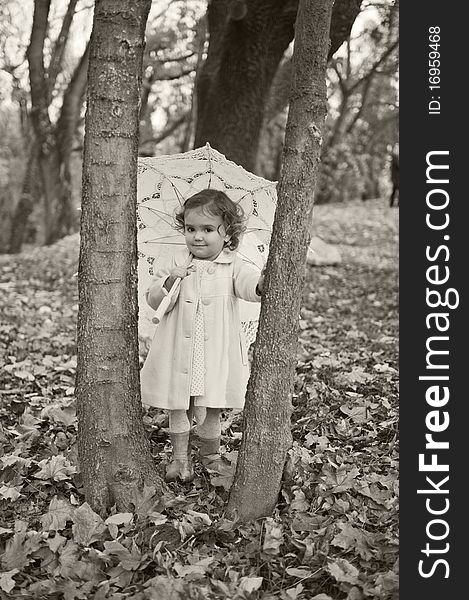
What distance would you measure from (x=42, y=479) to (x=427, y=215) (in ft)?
7.10

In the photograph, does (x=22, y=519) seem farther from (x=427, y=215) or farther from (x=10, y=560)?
(x=427, y=215)

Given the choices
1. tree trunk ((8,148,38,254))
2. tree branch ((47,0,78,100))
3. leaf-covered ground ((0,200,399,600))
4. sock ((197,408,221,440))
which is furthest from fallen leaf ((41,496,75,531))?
tree trunk ((8,148,38,254))

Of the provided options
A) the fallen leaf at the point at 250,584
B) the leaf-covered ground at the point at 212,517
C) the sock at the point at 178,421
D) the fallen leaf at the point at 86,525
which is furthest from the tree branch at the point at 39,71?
the fallen leaf at the point at 250,584

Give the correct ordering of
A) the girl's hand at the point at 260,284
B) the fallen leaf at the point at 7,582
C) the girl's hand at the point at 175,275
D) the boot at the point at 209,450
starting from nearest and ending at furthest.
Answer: the fallen leaf at the point at 7,582 < the girl's hand at the point at 260,284 < the girl's hand at the point at 175,275 < the boot at the point at 209,450

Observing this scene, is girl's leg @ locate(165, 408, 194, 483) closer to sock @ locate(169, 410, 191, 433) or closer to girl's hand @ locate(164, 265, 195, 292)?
sock @ locate(169, 410, 191, 433)

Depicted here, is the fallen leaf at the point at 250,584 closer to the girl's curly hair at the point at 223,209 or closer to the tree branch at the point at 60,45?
the girl's curly hair at the point at 223,209

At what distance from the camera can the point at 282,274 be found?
3000mm

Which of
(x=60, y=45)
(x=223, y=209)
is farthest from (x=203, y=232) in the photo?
(x=60, y=45)

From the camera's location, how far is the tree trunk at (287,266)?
2.97m

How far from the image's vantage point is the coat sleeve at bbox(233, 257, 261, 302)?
356cm

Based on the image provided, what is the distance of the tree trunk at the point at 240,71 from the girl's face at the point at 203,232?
432 cm

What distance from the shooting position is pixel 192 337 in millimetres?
3555

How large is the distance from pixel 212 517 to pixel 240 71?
5670mm

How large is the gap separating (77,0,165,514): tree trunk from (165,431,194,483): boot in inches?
10.7
